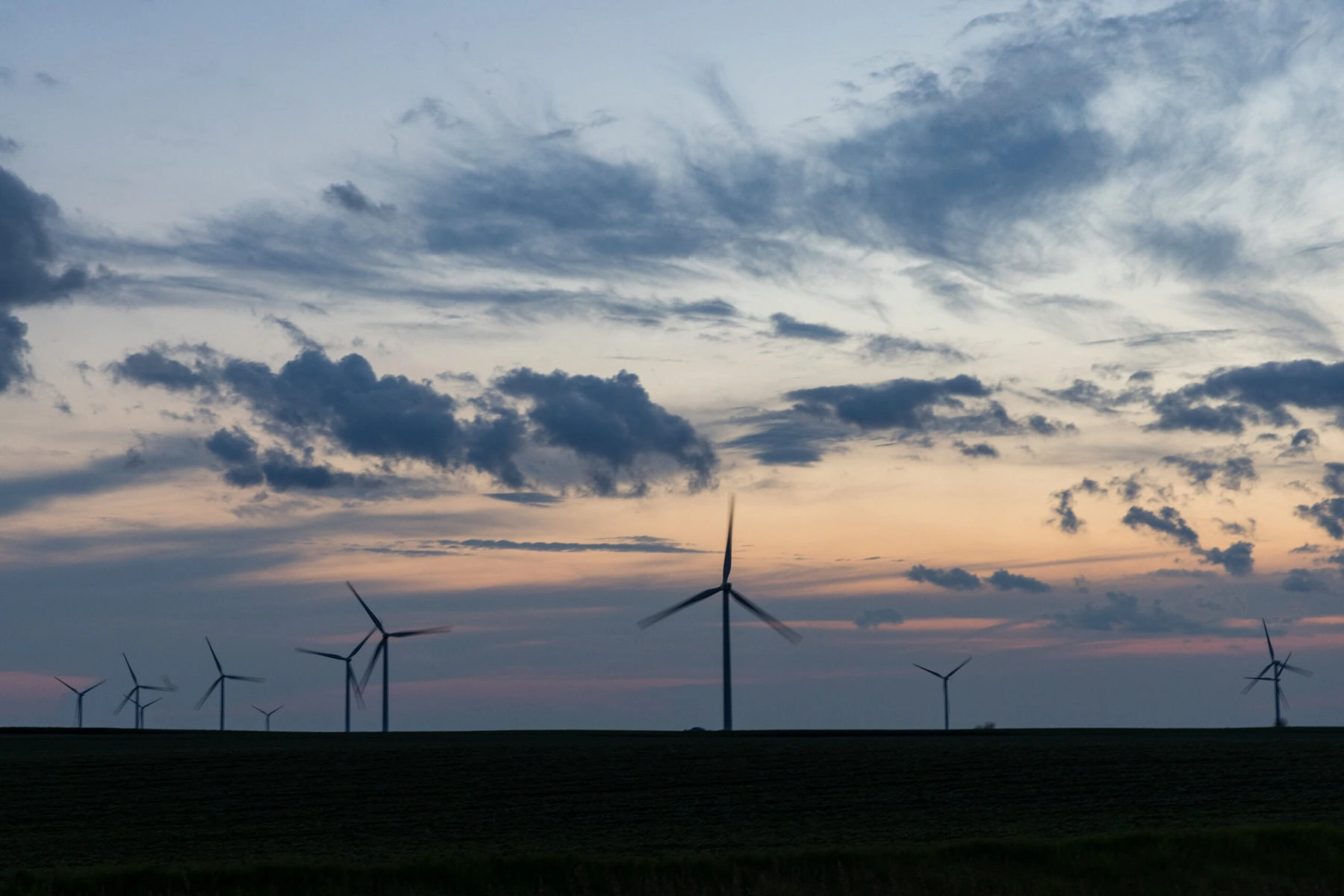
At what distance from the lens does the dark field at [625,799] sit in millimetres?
40375

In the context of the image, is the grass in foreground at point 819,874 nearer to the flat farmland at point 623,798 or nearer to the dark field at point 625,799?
the dark field at point 625,799

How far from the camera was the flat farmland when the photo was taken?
134 feet

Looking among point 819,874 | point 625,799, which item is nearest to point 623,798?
point 625,799

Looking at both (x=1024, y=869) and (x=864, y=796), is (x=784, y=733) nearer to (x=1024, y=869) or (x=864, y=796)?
(x=864, y=796)

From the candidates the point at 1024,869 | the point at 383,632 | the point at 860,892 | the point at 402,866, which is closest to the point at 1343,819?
the point at 1024,869

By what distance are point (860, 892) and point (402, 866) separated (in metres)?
10.6

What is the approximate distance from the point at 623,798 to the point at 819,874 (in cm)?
2972

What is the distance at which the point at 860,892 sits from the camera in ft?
88.8

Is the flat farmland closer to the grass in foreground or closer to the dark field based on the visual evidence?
the dark field

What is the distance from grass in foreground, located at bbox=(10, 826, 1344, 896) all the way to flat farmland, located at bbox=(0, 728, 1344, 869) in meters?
5.26

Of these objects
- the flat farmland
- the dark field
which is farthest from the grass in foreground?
the flat farmland

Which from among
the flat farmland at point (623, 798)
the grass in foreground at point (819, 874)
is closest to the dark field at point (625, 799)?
the flat farmland at point (623, 798)

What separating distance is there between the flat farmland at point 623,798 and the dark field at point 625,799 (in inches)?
8.5

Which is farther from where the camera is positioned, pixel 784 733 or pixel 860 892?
pixel 784 733
